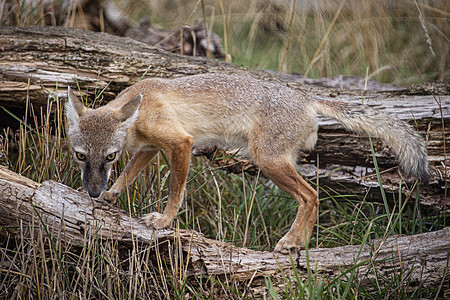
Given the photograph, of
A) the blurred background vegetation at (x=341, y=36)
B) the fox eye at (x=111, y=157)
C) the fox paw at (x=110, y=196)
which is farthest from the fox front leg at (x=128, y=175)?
the blurred background vegetation at (x=341, y=36)

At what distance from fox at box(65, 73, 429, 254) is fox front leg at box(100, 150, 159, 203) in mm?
12

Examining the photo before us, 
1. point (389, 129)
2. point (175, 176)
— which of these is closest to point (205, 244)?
point (175, 176)

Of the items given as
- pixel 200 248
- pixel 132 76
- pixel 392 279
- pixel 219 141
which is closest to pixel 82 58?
pixel 132 76

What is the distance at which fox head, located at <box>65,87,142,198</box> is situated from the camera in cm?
400

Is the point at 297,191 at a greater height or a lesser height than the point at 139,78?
lesser

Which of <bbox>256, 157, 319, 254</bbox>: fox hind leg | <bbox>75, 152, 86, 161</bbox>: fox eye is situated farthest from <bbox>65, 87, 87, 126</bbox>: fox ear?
<bbox>256, 157, 319, 254</bbox>: fox hind leg

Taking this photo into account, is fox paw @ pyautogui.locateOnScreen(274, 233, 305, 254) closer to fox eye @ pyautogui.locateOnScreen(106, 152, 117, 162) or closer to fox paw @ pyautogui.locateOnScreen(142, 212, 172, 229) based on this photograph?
fox paw @ pyautogui.locateOnScreen(142, 212, 172, 229)

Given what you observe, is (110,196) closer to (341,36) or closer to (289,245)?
(289,245)

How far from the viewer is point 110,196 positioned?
183 inches

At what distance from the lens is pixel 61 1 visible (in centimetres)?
792

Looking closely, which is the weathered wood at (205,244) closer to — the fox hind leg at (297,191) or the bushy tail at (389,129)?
the fox hind leg at (297,191)

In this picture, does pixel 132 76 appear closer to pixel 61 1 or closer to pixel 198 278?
pixel 198 278

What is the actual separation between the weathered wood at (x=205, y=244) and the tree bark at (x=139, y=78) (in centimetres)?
116

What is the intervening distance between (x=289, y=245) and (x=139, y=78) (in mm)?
3016
